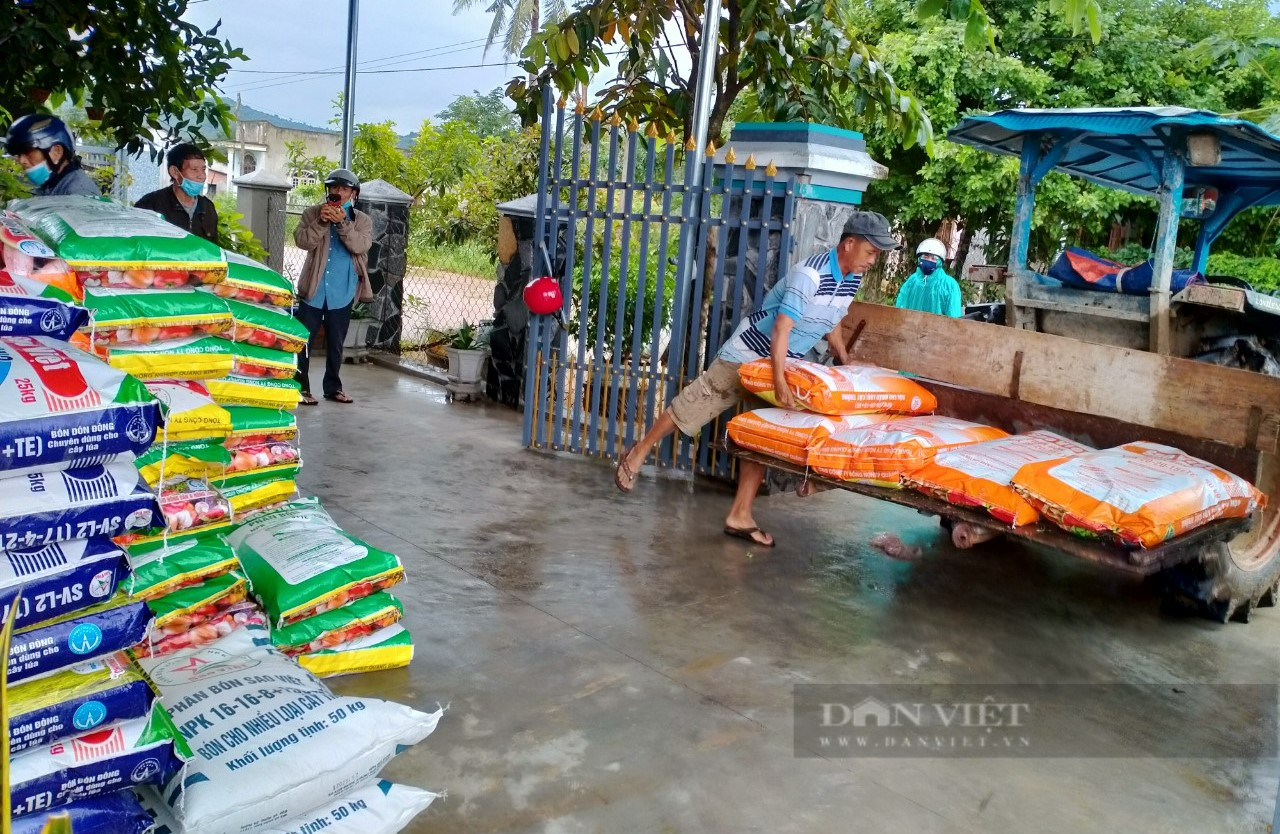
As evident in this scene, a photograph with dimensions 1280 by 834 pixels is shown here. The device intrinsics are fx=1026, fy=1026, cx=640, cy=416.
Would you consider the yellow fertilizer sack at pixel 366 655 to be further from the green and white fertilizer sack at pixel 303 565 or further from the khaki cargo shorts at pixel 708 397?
the khaki cargo shorts at pixel 708 397

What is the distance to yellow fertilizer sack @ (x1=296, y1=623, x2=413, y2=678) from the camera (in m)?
3.18

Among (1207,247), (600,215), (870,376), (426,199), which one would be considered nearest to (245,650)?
(870,376)

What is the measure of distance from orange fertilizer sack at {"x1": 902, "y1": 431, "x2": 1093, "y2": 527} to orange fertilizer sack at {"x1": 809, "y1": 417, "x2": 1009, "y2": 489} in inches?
2.4

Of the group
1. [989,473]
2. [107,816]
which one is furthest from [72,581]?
[989,473]

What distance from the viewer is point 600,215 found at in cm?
617

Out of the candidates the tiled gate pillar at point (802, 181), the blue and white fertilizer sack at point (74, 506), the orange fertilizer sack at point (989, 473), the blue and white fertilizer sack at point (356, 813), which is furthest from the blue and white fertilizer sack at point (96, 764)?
the tiled gate pillar at point (802, 181)

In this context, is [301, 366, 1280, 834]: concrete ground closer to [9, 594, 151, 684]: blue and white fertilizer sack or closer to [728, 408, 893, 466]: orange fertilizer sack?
[728, 408, 893, 466]: orange fertilizer sack

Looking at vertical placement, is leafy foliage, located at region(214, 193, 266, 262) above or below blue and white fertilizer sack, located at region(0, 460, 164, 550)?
above

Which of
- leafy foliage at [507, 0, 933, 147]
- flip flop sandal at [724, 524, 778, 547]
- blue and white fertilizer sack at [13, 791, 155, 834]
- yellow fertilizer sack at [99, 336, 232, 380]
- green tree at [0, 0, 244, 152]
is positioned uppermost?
leafy foliage at [507, 0, 933, 147]

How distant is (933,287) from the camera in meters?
6.57

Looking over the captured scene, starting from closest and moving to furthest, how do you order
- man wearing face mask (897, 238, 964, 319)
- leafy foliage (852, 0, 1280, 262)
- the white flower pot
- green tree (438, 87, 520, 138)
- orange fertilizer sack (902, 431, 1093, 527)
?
orange fertilizer sack (902, 431, 1093, 527) < man wearing face mask (897, 238, 964, 319) < the white flower pot < leafy foliage (852, 0, 1280, 262) < green tree (438, 87, 520, 138)

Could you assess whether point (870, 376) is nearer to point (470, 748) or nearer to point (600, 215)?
point (600, 215)

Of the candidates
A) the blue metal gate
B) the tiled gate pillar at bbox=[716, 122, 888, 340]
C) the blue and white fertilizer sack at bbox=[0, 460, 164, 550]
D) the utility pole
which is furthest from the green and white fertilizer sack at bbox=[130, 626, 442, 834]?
the utility pole

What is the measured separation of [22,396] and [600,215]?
4.47m
